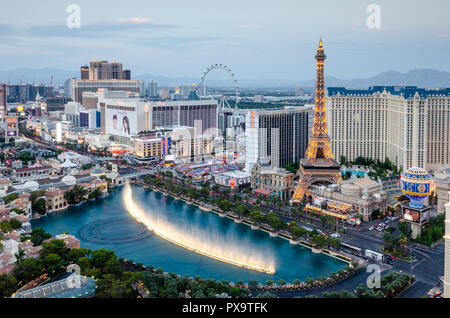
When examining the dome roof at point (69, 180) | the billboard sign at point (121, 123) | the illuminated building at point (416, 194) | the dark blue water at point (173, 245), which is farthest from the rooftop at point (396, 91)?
the dome roof at point (69, 180)

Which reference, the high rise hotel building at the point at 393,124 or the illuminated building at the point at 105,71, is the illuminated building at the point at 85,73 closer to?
the illuminated building at the point at 105,71

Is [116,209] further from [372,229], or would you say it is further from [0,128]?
[0,128]

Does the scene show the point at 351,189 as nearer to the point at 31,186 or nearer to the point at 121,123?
the point at 31,186

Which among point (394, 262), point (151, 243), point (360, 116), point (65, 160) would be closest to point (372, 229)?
point (394, 262)

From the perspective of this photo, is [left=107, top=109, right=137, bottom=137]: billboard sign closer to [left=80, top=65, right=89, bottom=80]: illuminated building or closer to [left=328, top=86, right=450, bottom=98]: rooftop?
[left=328, top=86, right=450, bottom=98]: rooftop

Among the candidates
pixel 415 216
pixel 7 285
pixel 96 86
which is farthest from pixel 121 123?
pixel 7 285

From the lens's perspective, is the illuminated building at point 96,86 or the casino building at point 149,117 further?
the illuminated building at point 96,86
